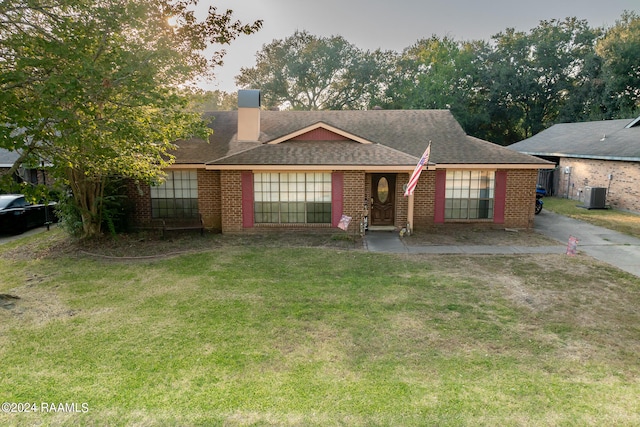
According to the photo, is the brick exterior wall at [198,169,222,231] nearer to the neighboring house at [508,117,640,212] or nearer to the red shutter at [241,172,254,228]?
the red shutter at [241,172,254,228]

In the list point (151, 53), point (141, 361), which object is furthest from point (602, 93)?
point (141, 361)

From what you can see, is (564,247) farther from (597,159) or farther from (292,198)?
(597,159)

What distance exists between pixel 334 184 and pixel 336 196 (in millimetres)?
429

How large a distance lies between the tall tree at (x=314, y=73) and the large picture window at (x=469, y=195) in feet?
102

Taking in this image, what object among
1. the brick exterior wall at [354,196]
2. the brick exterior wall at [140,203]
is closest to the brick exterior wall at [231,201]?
the brick exterior wall at [140,203]

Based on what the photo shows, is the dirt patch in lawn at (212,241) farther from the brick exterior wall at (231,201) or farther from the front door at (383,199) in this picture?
the front door at (383,199)

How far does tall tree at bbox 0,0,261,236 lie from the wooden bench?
3.35 meters

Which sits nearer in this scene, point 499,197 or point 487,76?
point 499,197

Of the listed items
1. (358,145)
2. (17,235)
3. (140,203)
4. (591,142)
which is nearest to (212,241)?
(140,203)

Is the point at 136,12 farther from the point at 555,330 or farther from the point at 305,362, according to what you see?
the point at 555,330

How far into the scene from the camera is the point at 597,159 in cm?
2250

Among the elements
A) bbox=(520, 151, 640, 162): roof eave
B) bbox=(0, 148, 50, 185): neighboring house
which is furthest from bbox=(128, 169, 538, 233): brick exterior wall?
bbox=(0, 148, 50, 185): neighboring house

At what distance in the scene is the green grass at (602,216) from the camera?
1634 centimetres

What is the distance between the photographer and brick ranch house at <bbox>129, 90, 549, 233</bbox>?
1507cm
